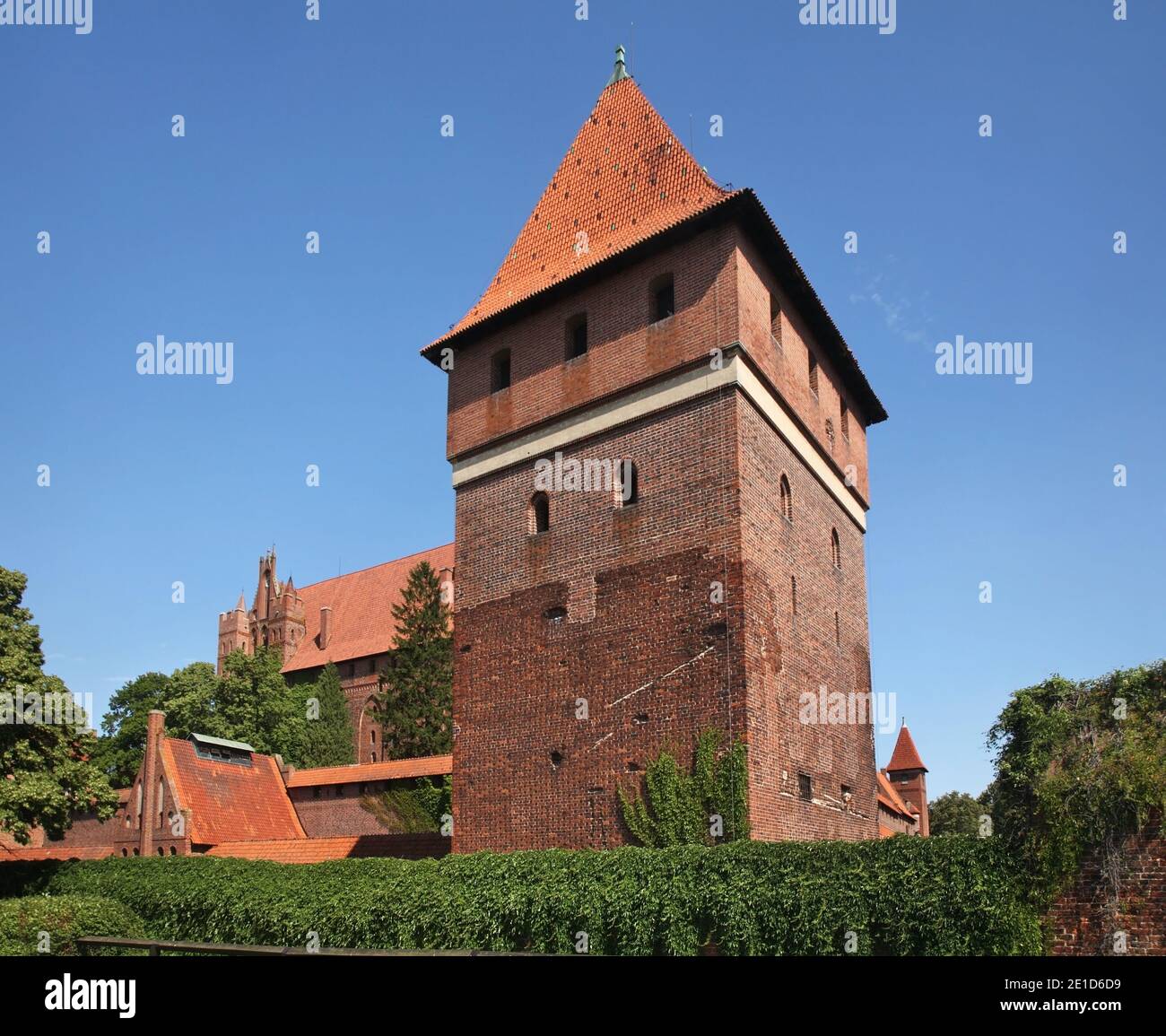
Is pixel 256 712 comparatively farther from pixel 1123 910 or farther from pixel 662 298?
pixel 1123 910

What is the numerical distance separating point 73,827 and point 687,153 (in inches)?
1257

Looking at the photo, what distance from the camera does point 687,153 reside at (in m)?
20.0

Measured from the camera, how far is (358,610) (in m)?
61.5

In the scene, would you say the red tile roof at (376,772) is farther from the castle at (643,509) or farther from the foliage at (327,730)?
the foliage at (327,730)

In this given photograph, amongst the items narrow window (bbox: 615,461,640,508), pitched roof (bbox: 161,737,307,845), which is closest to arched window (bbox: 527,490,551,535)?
narrow window (bbox: 615,461,640,508)

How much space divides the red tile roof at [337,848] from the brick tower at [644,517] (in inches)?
214

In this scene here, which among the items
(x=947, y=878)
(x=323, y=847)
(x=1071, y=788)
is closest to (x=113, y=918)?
(x=323, y=847)

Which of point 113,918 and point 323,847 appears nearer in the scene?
point 113,918

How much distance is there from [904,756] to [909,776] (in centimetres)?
115

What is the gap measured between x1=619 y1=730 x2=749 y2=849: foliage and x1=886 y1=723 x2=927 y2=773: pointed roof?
161 ft

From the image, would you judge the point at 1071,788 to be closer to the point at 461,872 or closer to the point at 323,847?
the point at 461,872

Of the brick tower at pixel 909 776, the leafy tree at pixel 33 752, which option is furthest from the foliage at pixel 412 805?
the brick tower at pixel 909 776

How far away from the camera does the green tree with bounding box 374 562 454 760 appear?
140ft

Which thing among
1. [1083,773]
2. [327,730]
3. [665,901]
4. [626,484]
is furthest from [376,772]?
[1083,773]
